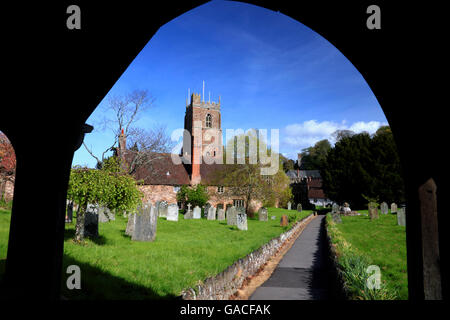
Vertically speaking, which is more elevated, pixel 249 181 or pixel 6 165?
pixel 6 165

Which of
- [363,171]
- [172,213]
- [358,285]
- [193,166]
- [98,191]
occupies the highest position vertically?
[193,166]

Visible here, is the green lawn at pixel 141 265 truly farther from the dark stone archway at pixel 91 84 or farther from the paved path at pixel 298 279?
the dark stone archway at pixel 91 84

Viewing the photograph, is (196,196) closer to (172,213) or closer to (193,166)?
(193,166)

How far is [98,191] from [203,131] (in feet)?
120

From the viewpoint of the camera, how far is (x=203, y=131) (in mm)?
45781

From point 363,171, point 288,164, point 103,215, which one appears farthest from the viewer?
point 288,164

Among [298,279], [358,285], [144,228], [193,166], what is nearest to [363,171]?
[193,166]

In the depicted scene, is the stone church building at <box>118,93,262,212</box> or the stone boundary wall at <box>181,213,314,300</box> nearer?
the stone boundary wall at <box>181,213,314,300</box>

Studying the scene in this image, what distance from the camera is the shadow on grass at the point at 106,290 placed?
4.95 metres

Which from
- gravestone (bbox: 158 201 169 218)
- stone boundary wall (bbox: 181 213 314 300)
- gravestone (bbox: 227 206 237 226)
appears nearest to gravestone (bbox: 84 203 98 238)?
stone boundary wall (bbox: 181 213 314 300)

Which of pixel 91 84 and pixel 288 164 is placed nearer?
pixel 91 84

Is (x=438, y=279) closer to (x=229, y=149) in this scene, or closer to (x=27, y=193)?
(x=27, y=193)

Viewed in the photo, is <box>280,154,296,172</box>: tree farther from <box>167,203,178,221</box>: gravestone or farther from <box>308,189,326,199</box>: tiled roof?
<box>167,203,178,221</box>: gravestone

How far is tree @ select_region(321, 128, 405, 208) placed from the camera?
3625 cm
